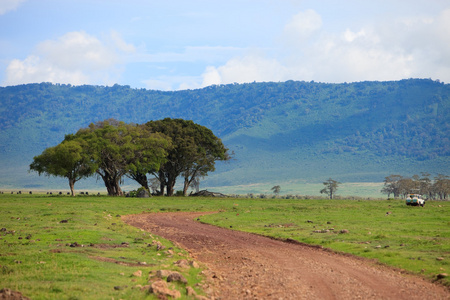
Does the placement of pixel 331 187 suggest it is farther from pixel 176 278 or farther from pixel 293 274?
pixel 176 278

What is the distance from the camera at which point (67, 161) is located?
6600 cm

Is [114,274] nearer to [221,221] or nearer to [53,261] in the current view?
[53,261]

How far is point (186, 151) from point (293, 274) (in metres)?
59.7

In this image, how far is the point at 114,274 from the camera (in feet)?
52.0

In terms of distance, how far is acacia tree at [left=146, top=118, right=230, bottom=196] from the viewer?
78125 millimetres

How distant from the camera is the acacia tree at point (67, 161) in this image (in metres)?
65.5

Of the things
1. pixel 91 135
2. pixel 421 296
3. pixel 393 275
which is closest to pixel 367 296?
pixel 421 296

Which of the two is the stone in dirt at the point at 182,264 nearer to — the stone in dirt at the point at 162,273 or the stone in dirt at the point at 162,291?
the stone in dirt at the point at 162,273

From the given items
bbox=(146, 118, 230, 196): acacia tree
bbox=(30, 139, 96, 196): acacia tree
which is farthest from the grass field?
bbox=(146, 118, 230, 196): acacia tree

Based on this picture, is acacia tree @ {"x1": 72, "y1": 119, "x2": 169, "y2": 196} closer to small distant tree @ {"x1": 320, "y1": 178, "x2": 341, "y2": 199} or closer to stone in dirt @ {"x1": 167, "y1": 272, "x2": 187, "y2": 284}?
small distant tree @ {"x1": 320, "y1": 178, "x2": 341, "y2": 199}

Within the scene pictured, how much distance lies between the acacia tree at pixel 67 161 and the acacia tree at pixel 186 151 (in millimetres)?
12093

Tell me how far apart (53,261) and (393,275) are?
37.4 feet

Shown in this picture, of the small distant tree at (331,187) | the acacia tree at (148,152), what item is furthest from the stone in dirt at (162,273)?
the small distant tree at (331,187)

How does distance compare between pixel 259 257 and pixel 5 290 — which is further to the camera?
pixel 259 257
